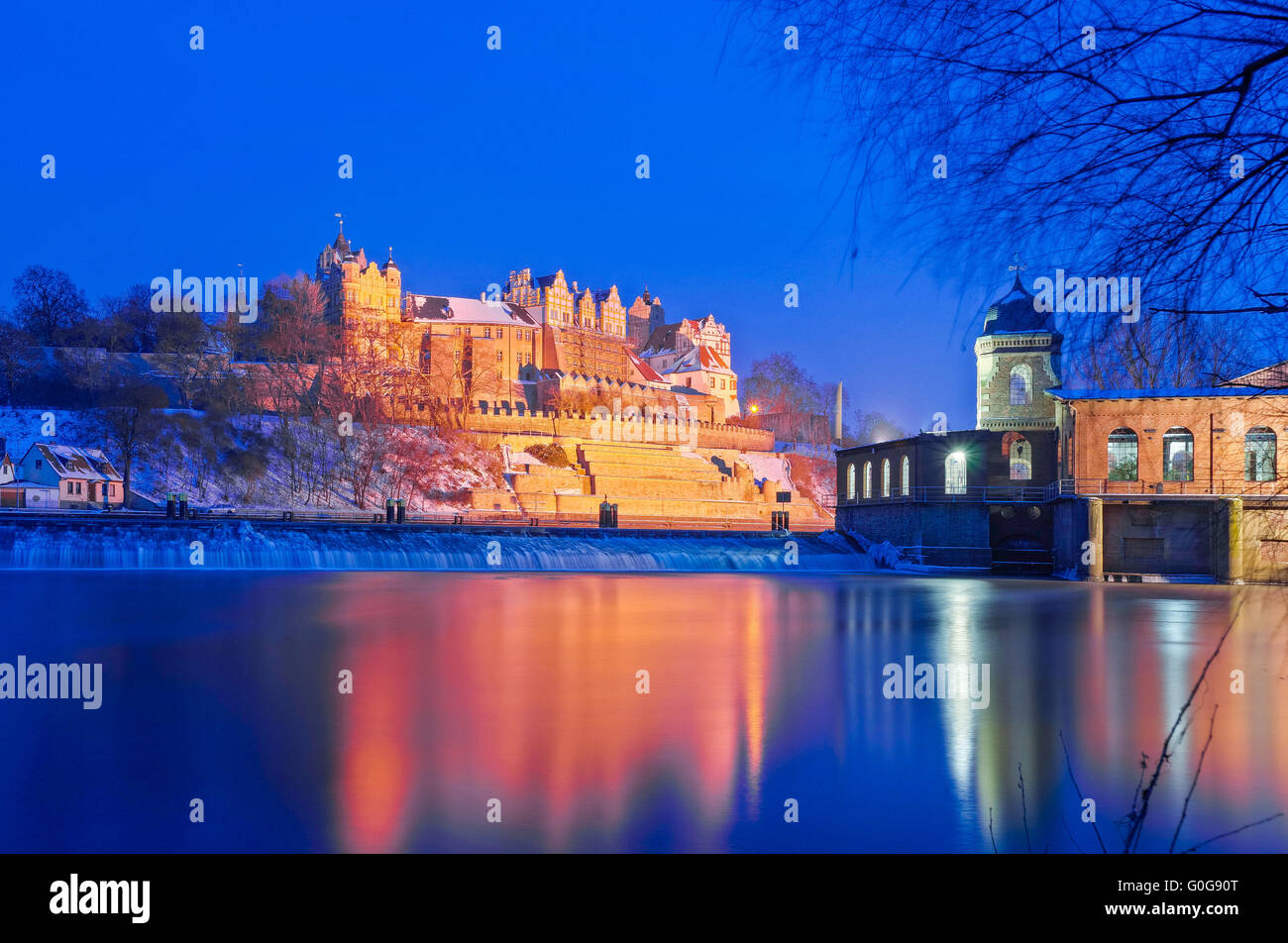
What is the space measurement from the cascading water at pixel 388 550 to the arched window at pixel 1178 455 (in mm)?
12853

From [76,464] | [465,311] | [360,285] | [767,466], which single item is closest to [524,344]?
[465,311]

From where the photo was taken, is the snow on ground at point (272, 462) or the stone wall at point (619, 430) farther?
the stone wall at point (619, 430)

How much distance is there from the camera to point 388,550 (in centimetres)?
3938

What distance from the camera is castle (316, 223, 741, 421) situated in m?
82.6

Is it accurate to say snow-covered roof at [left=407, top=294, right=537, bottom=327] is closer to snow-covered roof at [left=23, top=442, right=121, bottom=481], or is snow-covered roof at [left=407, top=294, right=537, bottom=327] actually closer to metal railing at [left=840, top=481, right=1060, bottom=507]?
snow-covered roof at [left=23, top=442, right=121, bottom=481]

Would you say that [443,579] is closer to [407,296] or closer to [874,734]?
[874,734]

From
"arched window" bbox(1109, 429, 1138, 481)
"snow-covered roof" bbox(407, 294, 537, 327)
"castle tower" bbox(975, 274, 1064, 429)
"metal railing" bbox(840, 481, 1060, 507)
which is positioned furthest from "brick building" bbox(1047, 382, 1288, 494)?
"snow-covered roof" bbox(407, 294, 537, 327)

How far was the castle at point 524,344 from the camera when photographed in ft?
271

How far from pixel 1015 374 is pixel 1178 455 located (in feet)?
25.4

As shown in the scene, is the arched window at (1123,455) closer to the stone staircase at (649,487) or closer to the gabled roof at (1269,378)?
the stone staircase at (649,487)

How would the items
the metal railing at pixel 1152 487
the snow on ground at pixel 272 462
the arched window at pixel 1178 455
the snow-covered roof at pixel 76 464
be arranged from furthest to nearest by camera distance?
the snow on ground at pixel 272 462 → the snow-covered roof at pixel 76 464 → the arched window at pixel 1178 455 → the metal railing at pixel 1152 487

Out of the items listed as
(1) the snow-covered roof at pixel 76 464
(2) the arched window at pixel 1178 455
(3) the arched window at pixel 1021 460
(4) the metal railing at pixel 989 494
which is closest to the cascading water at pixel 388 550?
(4) the metal railing at pixel 989 494

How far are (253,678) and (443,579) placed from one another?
2040 cm
